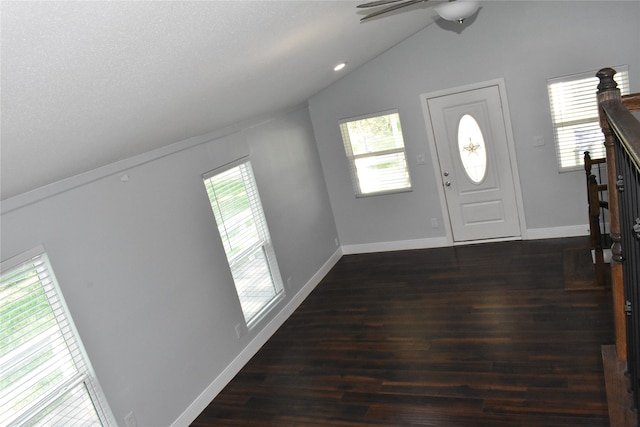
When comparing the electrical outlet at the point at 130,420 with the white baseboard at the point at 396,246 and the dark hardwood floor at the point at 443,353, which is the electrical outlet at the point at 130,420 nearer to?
the dark hardwood floor at the point at 443,353

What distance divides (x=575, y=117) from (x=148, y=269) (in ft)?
16.3

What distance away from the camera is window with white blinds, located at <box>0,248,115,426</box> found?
3.21 m

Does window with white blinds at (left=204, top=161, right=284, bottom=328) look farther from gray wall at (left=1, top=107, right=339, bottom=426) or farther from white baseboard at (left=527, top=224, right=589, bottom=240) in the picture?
white baseboard at (left=527, top=224, right=589, bottom=240)

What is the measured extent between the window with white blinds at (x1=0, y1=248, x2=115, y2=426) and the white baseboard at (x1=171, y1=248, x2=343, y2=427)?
0.92 m

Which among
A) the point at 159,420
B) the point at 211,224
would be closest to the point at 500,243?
the point at 211,224

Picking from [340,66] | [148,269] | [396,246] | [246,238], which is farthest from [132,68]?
[396,246]

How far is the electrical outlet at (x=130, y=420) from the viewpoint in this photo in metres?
3.90

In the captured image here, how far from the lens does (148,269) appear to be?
4289 millimetres

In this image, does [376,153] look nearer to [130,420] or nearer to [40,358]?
[130,420]

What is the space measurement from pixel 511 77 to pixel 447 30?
935 mm

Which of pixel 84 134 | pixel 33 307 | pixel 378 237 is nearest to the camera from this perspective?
pixel 84 134

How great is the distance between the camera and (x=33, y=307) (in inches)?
133

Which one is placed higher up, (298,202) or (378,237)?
(298,202)

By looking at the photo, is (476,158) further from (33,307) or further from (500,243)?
(33,307)
